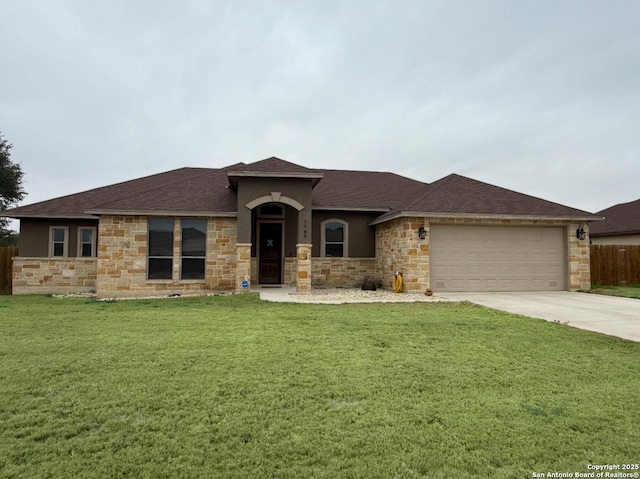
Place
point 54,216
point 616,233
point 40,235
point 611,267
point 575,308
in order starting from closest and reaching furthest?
point 575,308
point 54,216
point 40,235
point 611,267
point 616,233

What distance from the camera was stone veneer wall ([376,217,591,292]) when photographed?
12445 mm

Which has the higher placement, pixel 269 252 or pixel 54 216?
pixel 54 216

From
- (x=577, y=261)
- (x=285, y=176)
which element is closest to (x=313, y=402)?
(x=285, y=176)

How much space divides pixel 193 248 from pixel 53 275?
236 inches

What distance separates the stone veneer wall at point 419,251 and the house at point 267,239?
0.04 metres

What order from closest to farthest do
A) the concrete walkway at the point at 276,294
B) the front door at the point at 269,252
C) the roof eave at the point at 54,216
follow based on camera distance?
the concrete walkway at the point at 276,294
the roof eave at the point at 54,216
the front door at the point at 269,252

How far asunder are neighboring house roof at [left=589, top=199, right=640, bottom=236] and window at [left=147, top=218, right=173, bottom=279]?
23.4m

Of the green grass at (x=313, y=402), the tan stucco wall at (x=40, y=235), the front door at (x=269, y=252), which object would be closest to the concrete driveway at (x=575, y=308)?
the green grass at (x=313, y=402)

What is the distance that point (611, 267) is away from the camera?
1652 centimetres

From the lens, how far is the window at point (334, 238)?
601 inches

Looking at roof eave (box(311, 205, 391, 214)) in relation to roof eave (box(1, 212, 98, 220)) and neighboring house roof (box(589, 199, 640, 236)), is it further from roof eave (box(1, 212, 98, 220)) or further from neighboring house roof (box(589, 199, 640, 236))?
neighboring house roof (box(589, 199, 640, 236))

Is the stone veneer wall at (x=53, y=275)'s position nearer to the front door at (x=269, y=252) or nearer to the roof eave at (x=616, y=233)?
the front door at (x=269, y=252)

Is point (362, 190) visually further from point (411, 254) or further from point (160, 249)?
point (160, 249)

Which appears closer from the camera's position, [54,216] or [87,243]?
[54,216]
